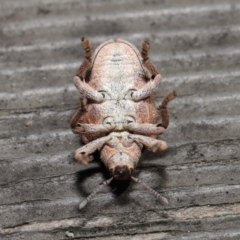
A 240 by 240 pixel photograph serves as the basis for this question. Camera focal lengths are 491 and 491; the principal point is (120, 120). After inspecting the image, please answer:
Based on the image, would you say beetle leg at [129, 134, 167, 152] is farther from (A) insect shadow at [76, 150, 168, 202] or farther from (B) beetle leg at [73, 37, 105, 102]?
(B) beetle leg at [73, 37, 105, 102]

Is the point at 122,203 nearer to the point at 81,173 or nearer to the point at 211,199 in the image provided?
the point at 81,173

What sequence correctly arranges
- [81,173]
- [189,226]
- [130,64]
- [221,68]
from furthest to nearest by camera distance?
1. [221,68]
2. [130,64]
3. [81,173]
4. [189,226]

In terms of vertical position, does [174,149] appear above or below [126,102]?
below

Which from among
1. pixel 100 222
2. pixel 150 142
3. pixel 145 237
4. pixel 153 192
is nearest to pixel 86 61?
pixel 150 142

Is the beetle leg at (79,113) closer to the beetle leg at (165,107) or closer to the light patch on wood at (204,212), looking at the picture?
the beetle leg at (165,107)

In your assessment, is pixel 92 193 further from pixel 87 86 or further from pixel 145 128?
pixel 87 86

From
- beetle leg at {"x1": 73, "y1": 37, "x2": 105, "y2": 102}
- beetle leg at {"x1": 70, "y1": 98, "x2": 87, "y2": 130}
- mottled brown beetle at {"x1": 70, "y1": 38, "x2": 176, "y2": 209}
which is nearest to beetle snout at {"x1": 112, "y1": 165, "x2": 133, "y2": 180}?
mottled brown beetle at {"x1": 70, "y1": 38, "x2": 176, "y2": 209}

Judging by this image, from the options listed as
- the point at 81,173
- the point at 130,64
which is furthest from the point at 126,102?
the point at 81,173

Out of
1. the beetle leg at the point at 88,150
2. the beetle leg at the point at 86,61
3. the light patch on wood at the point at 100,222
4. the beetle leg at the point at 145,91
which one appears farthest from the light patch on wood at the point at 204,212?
the beetle leg at the point at 86,61
